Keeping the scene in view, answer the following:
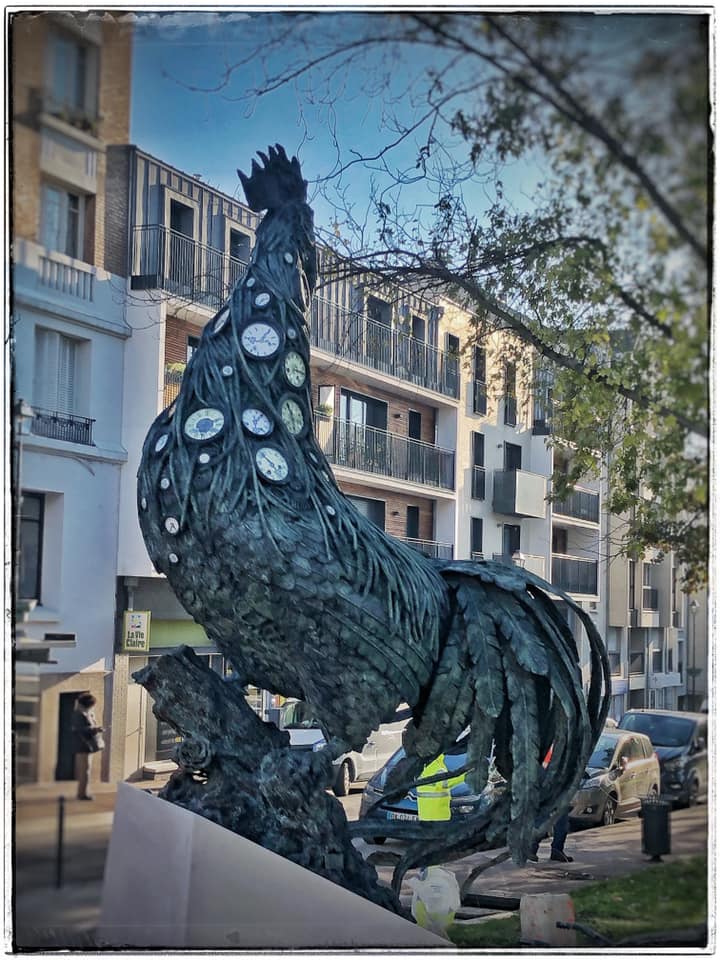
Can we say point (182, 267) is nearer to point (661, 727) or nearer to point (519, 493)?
point (519, 493)

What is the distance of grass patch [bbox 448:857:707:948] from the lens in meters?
4.61

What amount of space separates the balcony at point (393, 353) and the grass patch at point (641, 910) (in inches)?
109

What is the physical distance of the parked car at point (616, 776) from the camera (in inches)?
209

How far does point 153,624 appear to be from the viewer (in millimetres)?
5645

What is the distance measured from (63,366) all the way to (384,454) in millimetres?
1872

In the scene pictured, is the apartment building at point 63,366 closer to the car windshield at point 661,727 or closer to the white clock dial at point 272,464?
the white clock dial at point 272,464

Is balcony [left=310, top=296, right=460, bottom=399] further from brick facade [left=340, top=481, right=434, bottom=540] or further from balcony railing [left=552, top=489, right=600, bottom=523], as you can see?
balcony railing [left=552, top=489, right=600, bottom=523]

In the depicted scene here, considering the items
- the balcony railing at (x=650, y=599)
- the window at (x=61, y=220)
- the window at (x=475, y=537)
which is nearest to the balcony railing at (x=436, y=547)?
the window at (x=475, y=537)

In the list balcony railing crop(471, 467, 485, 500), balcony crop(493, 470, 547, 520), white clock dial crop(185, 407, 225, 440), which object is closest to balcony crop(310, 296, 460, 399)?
balcony railing crop(471, 467, 485, 500)

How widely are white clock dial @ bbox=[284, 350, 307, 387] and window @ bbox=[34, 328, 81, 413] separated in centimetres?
127

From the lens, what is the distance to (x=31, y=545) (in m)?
5.09

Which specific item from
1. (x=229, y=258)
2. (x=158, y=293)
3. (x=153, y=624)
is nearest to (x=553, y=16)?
(x=229, y=258)

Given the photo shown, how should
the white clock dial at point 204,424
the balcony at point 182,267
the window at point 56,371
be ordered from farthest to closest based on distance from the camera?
the balcony at point 182,267 → the window at point 56,371 → the white clock dial at point 204,424

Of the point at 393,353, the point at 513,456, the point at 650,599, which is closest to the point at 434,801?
the point at 650,599
